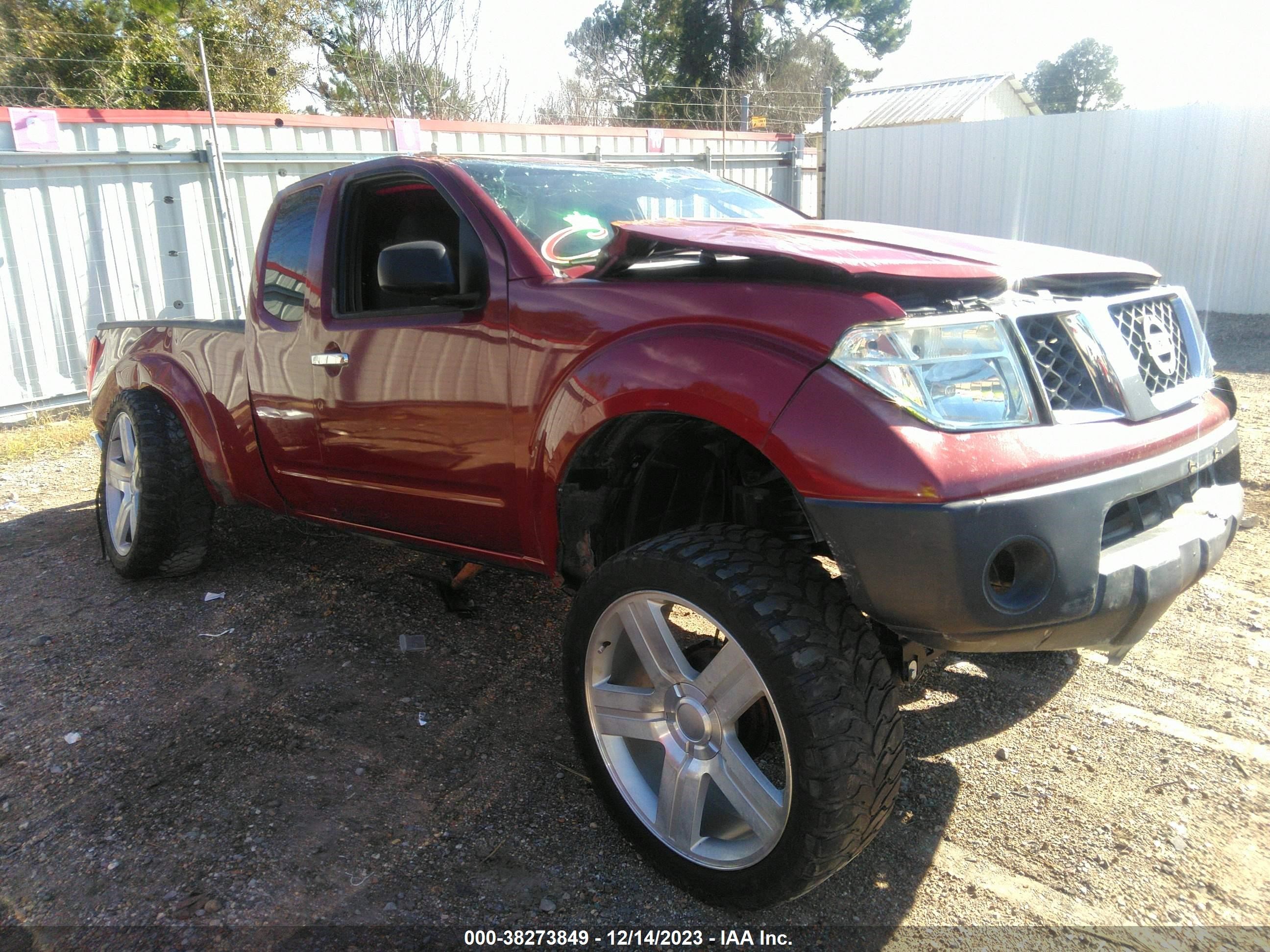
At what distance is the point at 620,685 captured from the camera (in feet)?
7.94

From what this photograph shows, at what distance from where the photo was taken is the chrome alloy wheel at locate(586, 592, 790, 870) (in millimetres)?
2064

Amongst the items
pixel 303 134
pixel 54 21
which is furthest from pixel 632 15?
pixel 303 134

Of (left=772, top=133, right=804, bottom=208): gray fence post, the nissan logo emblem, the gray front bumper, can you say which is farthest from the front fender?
(left=772, top=133, right=804, bottom=208): gray fence post

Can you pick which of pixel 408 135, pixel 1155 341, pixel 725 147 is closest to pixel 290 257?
pixel 1155 341

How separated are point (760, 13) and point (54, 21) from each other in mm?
20678

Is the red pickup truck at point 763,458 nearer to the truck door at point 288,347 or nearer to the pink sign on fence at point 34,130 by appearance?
the truck door at point 288,347

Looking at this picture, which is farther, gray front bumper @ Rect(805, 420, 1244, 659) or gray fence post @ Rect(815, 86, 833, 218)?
gray fence post @ Rect(815, 86, 833, 218)

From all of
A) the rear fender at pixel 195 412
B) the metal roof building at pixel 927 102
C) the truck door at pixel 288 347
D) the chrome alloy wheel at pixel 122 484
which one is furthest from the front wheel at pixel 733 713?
the metal roof building at pixel 927 102

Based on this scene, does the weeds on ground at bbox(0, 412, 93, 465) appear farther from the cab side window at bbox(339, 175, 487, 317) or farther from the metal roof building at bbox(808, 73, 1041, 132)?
the metal roof building at bbox(808, 73, 1041, 132)

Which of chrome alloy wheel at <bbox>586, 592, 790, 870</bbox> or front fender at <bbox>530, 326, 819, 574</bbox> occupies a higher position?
front fender at <bbox>530, 326, 819, 574</bbox>

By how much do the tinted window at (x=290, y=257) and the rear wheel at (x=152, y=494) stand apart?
3.06ft

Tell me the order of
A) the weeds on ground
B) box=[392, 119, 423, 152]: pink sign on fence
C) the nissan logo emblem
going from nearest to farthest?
the nissan logo emblem → the weeds on ground → box=[392, 119, 423, 152]: pink sign on fence

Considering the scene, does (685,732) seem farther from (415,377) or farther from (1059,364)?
(415,377)

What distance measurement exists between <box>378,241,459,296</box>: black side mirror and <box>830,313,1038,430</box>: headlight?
1.30 metres
